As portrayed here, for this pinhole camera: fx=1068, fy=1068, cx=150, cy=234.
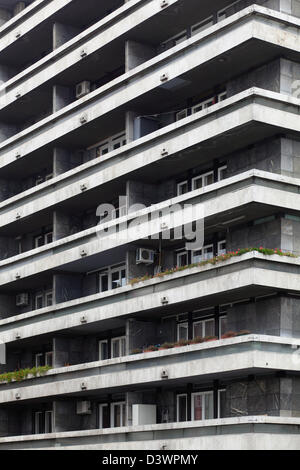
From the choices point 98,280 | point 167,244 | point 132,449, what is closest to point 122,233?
point 167,244

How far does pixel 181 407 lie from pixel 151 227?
24.0 feet

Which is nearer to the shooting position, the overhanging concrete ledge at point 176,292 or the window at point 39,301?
the overhanging concrete ledge at point 176,292

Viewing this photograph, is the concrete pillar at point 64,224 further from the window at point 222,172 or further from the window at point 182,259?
the window at point 222,172

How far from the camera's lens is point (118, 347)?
47312 millimetres

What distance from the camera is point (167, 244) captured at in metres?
44.4

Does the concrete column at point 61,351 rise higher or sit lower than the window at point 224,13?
lower

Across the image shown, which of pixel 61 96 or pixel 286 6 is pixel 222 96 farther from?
pixel 61 96

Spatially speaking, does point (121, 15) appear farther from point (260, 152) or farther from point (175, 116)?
point (260, 152)

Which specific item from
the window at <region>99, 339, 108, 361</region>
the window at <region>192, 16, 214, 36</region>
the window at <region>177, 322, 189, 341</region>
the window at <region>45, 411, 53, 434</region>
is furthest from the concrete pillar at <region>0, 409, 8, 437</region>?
the window at <region>192, 16, 214, 36</region>

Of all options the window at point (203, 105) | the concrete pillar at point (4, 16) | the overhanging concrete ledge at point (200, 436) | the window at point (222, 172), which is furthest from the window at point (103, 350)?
the concrete pillar at point (4, 16)

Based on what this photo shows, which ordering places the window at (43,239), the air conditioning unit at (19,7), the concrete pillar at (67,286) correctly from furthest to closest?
the air conditioning unit at (19,7) → the window at (43,239) → the concrete pillar at (67,286)

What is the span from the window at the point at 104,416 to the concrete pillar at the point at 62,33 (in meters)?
18.0

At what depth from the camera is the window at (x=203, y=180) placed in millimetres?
42969

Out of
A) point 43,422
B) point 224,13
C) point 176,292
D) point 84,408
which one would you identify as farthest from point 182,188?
point 43,422
